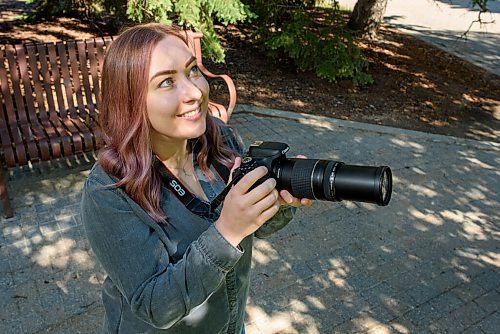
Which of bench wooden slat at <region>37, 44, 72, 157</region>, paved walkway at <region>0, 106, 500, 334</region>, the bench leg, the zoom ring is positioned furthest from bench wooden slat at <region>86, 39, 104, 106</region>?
the zoom ring

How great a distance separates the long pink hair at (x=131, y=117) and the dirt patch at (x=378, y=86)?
5.26m

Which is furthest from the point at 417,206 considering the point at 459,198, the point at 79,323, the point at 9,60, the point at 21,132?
the point at 9,60

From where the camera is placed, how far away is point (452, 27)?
13234 millimetres

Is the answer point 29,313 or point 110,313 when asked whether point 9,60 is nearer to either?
point 29,313

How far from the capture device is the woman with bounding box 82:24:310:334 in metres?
1.34

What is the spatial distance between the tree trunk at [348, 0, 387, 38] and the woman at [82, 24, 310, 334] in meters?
8.64

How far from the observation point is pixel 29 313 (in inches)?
122

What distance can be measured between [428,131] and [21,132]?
16.9 ft

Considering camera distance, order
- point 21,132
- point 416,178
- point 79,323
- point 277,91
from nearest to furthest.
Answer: point 79,323 → point 21,132 → point 416,178 → point 277,91

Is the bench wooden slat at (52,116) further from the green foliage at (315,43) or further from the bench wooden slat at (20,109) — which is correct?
the green foliage at (315,43)

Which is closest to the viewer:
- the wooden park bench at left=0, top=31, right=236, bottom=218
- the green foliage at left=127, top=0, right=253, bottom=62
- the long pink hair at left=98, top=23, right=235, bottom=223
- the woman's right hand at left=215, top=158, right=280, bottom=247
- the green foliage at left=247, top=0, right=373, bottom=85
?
the woman's right hand at left=215, top=158, right=280, bottom=247

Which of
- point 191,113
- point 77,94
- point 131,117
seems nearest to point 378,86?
point 77,94

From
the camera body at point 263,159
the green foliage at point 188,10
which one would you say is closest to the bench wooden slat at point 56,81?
the green foliage at point 188,10

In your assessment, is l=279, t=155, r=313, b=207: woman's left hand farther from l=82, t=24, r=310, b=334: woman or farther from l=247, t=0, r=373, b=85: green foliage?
l=247, t=0, r=373, b=85: green foliage
